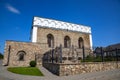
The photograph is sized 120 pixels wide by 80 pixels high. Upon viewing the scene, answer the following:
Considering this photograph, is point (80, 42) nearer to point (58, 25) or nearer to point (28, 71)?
point (58, 25)

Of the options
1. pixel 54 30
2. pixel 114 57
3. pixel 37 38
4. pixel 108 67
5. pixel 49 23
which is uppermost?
pixel 49 23

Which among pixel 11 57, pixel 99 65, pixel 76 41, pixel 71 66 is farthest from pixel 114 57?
pixel 11 57

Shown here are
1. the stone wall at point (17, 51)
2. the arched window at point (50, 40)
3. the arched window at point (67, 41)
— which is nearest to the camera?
the stone wall at point (17, 51)

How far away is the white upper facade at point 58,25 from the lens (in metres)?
21.6

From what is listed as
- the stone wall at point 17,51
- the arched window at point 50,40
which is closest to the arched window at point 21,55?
the stone wall at point 17,51

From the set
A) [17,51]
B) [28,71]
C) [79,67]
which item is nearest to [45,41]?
[17,51]

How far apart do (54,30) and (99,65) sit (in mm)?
14151

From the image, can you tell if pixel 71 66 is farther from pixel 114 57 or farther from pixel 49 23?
pixel 49 23

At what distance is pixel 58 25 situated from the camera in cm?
2373

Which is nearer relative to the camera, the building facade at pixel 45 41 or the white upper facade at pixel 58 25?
the building facade at pixel 45 41

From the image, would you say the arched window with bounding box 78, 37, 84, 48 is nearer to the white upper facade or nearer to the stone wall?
the white upper facade

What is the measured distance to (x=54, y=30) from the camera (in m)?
22.7

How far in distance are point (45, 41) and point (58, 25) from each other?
16.9 ft

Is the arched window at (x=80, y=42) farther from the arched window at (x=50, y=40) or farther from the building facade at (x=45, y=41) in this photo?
the arched window at (x=50, y=40)
